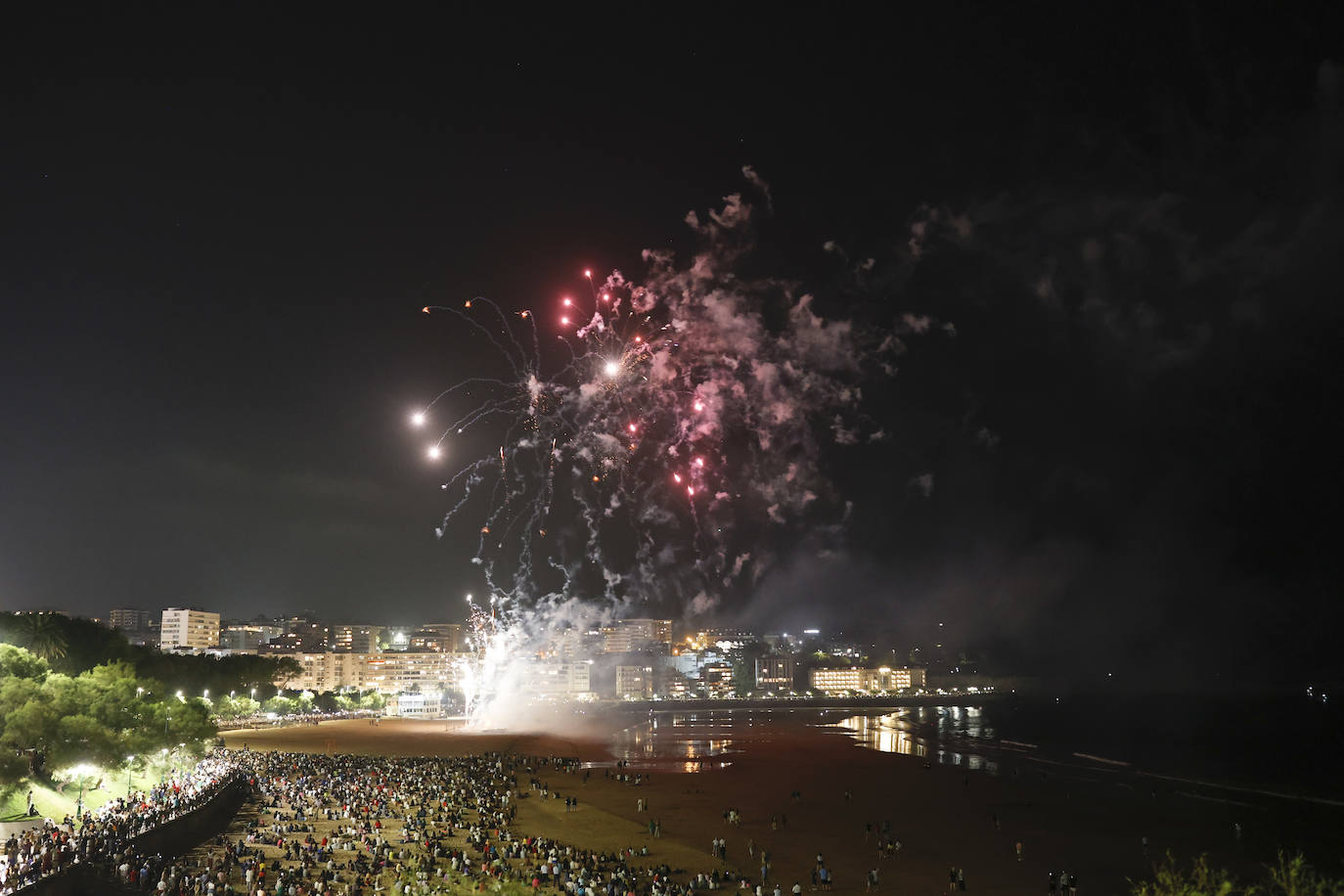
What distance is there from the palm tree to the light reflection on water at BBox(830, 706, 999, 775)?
168 feet

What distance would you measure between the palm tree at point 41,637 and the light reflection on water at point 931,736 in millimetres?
51332

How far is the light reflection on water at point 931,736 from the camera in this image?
2586 inches

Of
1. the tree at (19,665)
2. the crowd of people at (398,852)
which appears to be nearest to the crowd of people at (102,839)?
the crowd of people at (398,852)

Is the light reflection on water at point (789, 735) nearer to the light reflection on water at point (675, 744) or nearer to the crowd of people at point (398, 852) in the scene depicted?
the light reflection on water at point (675, 744)

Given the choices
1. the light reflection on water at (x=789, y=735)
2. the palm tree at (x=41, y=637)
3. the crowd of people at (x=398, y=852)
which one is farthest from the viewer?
the light reflection on water at (x=789, y=735)

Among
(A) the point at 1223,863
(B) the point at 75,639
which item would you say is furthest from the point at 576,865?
(B) the point at 75,639

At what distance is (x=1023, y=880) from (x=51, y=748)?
30485mm

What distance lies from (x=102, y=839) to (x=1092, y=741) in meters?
78.9

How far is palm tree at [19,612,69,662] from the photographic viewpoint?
43531 millimetres

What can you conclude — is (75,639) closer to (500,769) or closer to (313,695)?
(500,769)

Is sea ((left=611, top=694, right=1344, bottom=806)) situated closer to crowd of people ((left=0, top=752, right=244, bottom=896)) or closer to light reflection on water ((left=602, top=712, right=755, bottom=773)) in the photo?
light reflection on water ((left=602, top=712, right=755, bottom=773))

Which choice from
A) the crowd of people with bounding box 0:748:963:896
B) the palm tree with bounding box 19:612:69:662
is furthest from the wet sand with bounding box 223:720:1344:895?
the palm tree with bounding box 19:612:69:662

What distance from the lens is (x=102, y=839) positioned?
2300cm

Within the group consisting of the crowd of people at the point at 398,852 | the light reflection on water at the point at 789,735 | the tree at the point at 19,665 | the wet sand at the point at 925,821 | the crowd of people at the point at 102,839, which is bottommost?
the light reflection on water at the point at 789,735
